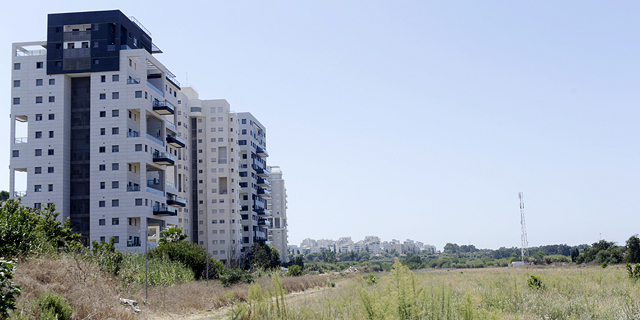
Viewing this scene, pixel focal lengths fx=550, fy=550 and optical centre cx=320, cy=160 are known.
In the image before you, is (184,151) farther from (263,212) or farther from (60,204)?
(60,204)

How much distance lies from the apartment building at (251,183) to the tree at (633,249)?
189ft

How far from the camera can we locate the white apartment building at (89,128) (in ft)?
186

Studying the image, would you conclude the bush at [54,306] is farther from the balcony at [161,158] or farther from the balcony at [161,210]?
the balcony at [161,158]

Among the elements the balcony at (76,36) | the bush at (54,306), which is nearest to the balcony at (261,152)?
the balcony at (76,36)

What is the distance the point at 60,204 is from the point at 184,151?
1189 inches

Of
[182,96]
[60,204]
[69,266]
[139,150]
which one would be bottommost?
[69,266]

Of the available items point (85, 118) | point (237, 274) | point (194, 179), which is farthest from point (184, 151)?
point (237, 274)

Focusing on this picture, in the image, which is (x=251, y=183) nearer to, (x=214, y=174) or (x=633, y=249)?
(x=214, y=174)

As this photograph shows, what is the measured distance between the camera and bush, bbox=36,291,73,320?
13992 millimetres

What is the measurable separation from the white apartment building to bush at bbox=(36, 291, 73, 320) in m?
42.9

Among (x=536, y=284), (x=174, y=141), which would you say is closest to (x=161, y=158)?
(x=174, y=141)

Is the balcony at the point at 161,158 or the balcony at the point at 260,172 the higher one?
the balcony at the point at 260,172

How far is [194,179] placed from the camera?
299 ft

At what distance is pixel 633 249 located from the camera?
204 feet
